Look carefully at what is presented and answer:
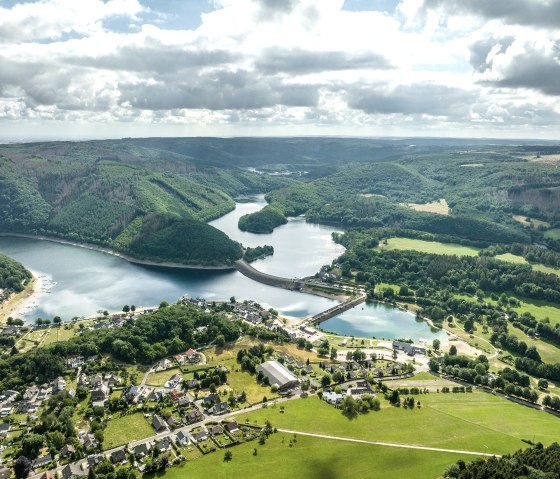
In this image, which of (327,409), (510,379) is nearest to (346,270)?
(510,379)

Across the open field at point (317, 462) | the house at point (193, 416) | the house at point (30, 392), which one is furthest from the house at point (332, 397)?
the house at point (30, 392)

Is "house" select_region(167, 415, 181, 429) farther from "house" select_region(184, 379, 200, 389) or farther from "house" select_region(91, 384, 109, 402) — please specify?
Answer: "house" select_region(91, 384, 109, 402)

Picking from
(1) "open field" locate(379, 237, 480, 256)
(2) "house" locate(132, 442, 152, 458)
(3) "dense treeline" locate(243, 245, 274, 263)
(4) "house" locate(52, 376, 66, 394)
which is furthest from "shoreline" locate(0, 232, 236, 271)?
(2) "house" locate(132, 442, 152, 458)

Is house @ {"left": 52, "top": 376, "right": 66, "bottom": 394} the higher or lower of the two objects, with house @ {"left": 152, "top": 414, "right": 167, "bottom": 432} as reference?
higher

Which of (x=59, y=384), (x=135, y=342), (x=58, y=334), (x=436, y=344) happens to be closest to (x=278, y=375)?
(x=135, y=342)

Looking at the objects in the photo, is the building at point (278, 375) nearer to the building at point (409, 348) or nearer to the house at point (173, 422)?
the house at point (173, 422)

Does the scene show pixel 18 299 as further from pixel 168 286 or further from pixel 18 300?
pixel 168 286

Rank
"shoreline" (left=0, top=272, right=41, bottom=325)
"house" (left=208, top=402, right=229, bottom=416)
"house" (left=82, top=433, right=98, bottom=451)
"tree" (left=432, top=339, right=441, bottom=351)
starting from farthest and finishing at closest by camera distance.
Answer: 1. "shoreline" (left=0, top=272, right=41, bottom=325)
2. "tree" (left=432, top=339, right=441, bottom=351)
3. "house" (left=208, top=402, right=229, bottom=416)
4. "house" (left=82, top=433, right=98, bottom=451)
